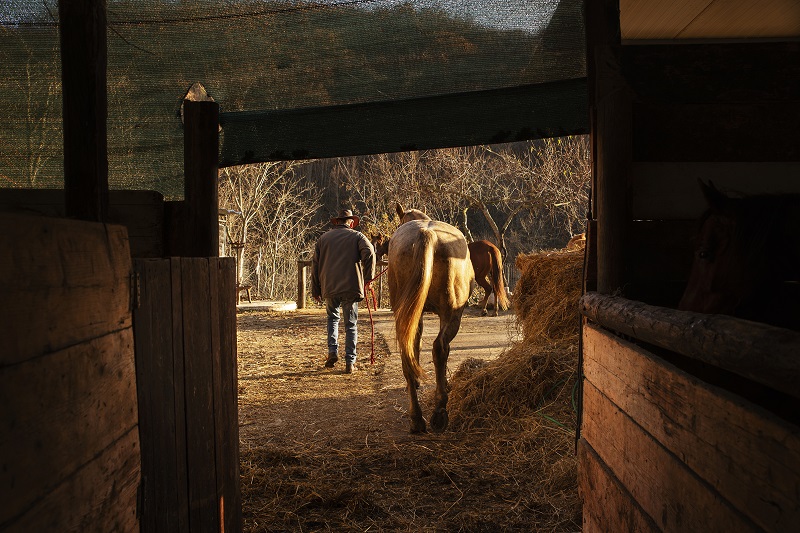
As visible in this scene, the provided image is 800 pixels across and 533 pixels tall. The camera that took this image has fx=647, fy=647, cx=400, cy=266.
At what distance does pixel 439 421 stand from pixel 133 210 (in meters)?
3.52

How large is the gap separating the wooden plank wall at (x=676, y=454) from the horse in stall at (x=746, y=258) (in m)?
0.40

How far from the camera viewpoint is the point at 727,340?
122 centimetres

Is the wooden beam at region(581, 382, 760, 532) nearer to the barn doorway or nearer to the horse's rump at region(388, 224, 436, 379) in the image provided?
the barn doorway

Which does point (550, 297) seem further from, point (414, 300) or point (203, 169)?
point (203, 169)

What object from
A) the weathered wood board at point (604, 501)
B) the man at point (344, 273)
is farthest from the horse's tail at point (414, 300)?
the weathered wood board at point (604, 501)

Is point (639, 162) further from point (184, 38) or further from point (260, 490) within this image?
point (260, 490)

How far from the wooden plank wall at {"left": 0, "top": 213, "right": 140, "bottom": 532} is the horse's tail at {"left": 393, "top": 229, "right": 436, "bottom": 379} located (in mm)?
3790

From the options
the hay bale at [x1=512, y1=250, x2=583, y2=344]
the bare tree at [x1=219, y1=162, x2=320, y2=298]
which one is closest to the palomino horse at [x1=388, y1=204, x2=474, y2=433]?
the hay bale at [x1=512, y1=250, x2=583, y2=344]

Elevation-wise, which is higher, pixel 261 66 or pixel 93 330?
pixel 261 66

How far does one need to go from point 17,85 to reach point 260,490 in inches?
105

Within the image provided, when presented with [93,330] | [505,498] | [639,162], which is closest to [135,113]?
[93,330]

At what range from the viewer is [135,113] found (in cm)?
337

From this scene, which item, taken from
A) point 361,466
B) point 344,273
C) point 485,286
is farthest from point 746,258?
point 485,286

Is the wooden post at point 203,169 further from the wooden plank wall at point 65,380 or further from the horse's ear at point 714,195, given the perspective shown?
the horse's ear at point 714,195
